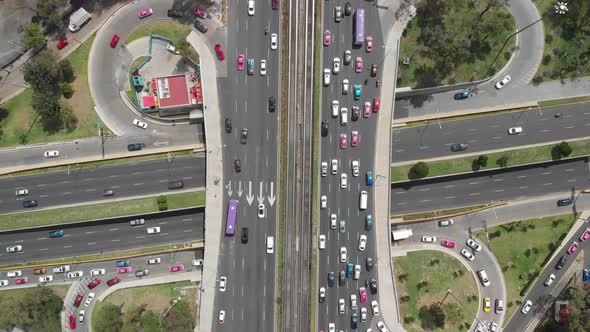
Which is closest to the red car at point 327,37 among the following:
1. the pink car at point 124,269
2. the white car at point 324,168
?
the white car at point 324,168

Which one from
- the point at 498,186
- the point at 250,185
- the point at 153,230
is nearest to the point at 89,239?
the point at 153,230

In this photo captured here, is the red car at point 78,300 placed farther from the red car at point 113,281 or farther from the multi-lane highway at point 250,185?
the multi-lane highway at point 250,185

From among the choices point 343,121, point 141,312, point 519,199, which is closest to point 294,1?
point 343,121

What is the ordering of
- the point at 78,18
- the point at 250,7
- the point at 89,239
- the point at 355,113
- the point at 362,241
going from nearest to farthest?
the point at 355,113 < the point at 362,241 < the point at 250,7 < the point at 78,18 < the point at 89,239

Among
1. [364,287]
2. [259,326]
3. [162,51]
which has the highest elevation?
[162,51]

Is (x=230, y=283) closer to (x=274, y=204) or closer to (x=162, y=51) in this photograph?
(x=274, y=204)

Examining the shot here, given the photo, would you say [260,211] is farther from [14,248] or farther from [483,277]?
[14,248]
